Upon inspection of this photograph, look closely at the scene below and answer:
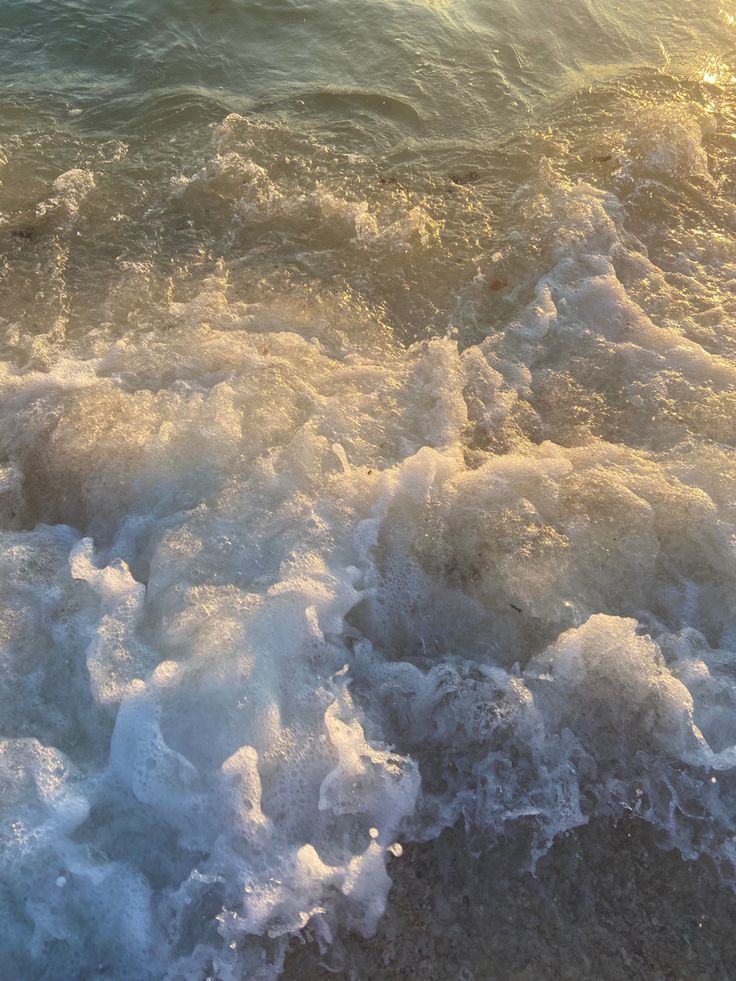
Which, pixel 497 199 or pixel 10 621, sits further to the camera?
pixel 497 199

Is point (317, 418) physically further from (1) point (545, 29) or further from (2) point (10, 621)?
(1) point (545, 29)

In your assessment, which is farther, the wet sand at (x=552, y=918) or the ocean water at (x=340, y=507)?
the ocean water at (x=340, y=507)

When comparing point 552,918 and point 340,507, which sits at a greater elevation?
point 340,507

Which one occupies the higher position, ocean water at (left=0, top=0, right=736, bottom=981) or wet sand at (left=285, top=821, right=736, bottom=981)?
ocean water at (left=0, top=0, right=736, bottom=981)

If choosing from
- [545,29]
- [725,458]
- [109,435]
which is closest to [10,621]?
[109,435]

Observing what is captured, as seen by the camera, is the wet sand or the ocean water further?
the ocean water

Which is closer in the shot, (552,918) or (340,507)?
(552,918)

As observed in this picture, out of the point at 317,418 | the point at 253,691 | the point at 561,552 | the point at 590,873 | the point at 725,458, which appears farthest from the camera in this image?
the point at 317,418

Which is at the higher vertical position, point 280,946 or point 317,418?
point 317,418
